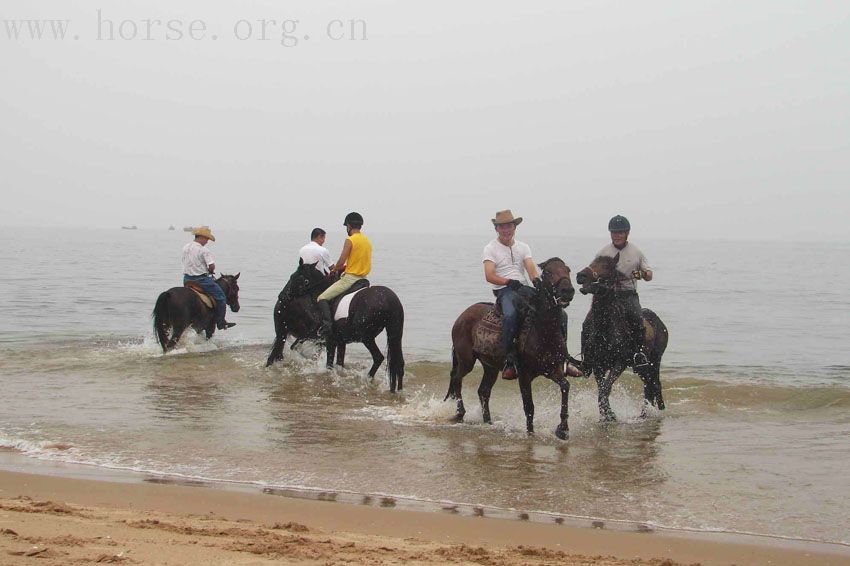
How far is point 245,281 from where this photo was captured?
140 feet

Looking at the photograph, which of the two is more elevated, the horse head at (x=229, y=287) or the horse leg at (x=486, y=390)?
the horse head at (x=229, y=287)

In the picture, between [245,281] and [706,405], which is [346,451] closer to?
[706,405]

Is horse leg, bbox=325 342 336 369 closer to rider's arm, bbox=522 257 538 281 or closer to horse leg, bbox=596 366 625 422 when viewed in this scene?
horse leg, bbox=596 366 625 422

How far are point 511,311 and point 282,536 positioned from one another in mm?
4733

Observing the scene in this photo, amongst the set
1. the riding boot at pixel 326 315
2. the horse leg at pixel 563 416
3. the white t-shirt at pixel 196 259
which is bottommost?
the horse leg at pixel 563 416

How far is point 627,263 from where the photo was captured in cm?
1078

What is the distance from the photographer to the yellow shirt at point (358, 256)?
45.6 feet

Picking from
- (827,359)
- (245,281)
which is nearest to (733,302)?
(827,359)

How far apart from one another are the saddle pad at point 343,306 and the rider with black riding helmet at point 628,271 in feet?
14.9

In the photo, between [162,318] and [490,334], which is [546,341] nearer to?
[490,334]

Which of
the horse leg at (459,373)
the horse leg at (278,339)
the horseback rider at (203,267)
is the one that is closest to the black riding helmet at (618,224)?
the horse leg at (459,373)

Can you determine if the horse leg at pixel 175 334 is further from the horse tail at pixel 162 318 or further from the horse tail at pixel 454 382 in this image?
the horse tail at pixel 454 382

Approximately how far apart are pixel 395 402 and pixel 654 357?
3.62 meters

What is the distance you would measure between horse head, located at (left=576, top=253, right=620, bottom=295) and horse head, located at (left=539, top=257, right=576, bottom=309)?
1.00 meters
